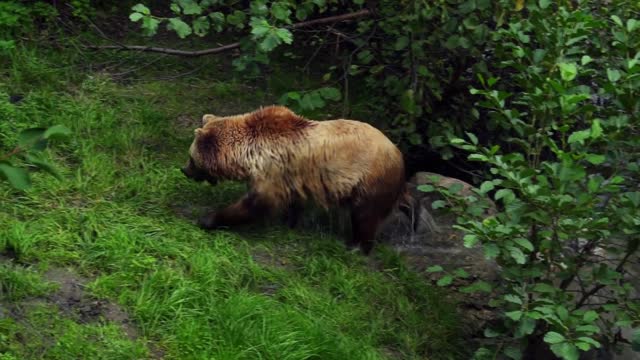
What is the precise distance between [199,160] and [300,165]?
2.41 ft

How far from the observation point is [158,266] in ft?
17.1

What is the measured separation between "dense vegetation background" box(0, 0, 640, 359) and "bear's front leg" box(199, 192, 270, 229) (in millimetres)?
119

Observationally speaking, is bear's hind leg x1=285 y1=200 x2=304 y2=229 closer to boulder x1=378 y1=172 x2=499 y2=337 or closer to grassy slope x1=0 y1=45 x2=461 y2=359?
grassy slope x1=0 y1=45 x2=461 y2=359

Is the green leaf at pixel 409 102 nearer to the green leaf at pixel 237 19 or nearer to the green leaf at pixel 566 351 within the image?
the green leaf at pixel 237 19

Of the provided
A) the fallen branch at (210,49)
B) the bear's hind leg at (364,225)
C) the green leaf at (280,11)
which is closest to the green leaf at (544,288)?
the bear's hind leg at (364,225)

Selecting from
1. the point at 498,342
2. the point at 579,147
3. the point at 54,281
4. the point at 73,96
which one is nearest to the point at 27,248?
the point at 54,281

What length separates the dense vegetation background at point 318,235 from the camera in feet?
15.2

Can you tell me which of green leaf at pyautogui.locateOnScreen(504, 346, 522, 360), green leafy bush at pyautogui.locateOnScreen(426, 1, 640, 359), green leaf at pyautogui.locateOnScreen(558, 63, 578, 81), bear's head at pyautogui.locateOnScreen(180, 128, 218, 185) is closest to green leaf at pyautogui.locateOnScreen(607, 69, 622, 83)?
green leafy bush at pyautogui.locateOnScreen(426, 1, 640, 359)

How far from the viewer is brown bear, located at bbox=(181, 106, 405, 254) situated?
233 inches

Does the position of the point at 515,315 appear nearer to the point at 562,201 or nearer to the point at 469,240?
the point at 469,240

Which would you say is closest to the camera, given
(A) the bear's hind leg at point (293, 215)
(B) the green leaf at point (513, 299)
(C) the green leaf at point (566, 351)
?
(C) the green leaf at point (566, 351)

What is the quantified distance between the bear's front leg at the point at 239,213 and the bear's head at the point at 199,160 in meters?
0.37

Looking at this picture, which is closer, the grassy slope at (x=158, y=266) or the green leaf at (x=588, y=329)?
the green leaf at (x=588, y=329)

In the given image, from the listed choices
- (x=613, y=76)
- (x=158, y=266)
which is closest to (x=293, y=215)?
(x=158, y=266)
